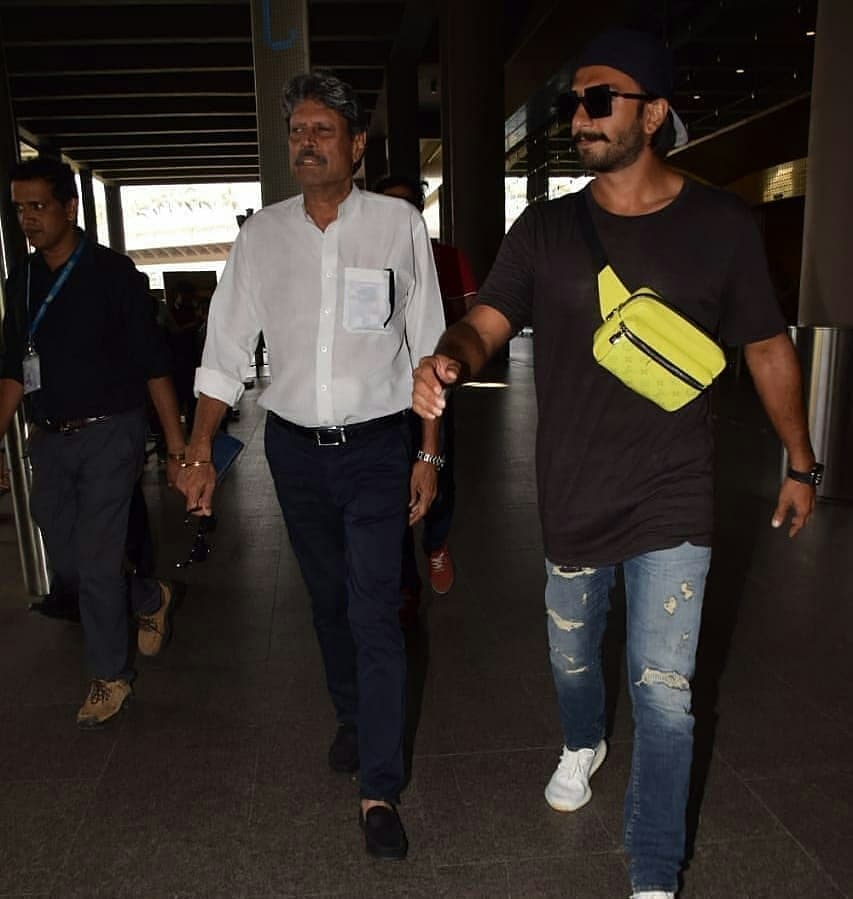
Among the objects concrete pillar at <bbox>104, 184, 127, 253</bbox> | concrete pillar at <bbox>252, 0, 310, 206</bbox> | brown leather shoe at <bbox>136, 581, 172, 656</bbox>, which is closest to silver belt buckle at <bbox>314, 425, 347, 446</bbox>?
concrete pillar at <bbox>252, 0, 310, 206</bbox>

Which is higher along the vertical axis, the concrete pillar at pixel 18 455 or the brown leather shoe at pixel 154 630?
the concrete pillar at pixel 18 455

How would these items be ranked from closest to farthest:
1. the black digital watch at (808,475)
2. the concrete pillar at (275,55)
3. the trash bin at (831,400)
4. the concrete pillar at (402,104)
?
the black digital watch at (808,475), the concrete pillar at (275,55), the trash bin at (831,400), the concrete pillar at (402,104)

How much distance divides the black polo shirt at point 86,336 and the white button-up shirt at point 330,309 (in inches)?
31.9

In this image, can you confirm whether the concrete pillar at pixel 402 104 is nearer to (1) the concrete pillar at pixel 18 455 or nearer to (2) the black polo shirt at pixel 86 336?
(1) the concrete pillar at pixel 18 455

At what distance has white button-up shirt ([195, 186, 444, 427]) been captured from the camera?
99.0 inches

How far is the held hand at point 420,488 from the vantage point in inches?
102

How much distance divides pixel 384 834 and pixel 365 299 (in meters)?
1.50

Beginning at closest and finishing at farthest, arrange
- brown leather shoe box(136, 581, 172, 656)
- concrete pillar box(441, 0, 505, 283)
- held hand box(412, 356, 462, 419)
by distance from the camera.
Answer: held hand box(412, 356, 462, 419) < brown leather shoe box(136, 581, 172, 656) < concrete pillar box(441, 0, 505, 283)

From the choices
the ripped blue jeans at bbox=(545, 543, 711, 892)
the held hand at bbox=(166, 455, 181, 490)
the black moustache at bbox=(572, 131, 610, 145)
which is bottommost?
the ripped blue jeans at bbox=(545, 543, 711, 892)

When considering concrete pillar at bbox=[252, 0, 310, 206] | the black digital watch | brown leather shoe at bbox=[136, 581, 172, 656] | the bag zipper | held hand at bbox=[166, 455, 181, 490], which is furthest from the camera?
brown leather shoe at bbox=[136, 581, 172, 656]

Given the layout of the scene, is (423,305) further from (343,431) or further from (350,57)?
(350,57)

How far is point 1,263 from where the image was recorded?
4496 mm

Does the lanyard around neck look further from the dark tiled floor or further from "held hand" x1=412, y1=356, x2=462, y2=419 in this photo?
"held hand" x1=412, y1=356, x2=462, y2=419

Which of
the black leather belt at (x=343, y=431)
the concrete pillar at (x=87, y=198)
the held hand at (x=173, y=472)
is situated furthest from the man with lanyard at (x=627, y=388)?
the concrete pillar at (x=87, y=198)
